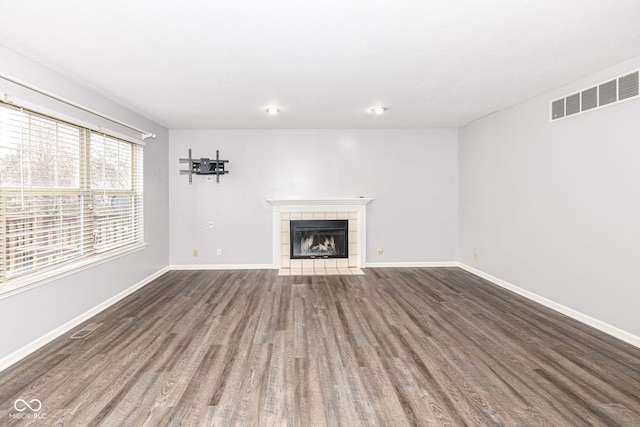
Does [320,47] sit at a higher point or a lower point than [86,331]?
higher

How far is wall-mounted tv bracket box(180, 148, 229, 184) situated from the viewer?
4.87m

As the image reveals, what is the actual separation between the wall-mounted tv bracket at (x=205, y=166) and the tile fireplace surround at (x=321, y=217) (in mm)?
972

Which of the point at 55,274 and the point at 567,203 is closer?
the point at 55,274

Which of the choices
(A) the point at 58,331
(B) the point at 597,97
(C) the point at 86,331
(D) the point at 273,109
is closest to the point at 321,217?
(D) the point at 273,109

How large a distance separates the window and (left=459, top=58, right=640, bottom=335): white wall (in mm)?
5000

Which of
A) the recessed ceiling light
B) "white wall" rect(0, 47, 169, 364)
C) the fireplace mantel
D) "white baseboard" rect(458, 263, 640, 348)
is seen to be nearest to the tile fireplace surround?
the fireplace mantel

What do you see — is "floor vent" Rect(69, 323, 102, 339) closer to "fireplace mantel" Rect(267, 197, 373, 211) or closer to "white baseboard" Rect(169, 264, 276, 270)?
"white baseboard" Rect(169, 264, 276, 270)

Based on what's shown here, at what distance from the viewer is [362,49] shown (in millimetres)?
2289

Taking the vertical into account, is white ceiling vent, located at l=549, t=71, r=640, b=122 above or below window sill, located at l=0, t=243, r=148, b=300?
above

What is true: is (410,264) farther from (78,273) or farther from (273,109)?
(78,273)

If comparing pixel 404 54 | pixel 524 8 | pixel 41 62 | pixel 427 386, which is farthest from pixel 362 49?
pixel 41 62

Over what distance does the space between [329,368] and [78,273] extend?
2.64 meters

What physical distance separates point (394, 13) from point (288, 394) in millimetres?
2476

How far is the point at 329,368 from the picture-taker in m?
2.15
